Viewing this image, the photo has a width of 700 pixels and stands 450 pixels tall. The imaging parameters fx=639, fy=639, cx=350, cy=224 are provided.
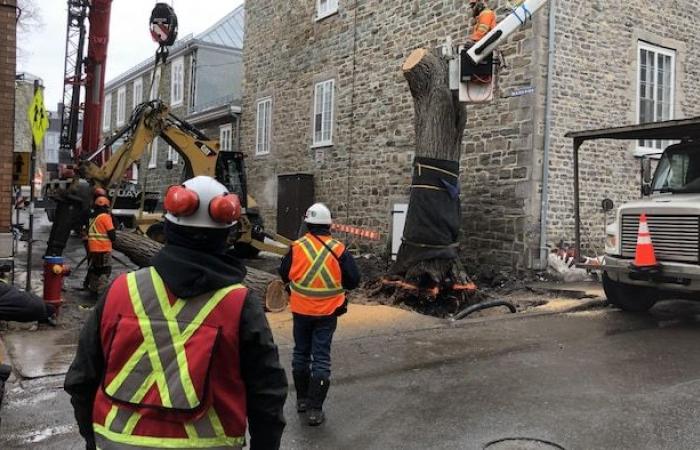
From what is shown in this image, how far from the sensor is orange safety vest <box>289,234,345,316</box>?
4758mm

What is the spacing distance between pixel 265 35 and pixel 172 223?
18.5 metres

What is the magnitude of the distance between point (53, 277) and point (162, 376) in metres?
6.20

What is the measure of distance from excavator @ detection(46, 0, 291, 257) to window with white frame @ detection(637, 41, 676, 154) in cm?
803

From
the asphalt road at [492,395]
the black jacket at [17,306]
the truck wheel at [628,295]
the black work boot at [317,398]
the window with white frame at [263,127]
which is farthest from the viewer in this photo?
the window with white frame at [263,127]

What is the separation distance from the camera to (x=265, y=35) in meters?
19.6

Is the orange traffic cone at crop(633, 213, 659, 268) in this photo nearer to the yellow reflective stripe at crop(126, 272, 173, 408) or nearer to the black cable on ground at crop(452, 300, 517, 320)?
the black cable on ground at crop(452, 300, 517, 320)

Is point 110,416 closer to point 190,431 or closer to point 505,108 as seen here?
point 190,431

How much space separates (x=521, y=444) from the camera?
4.29m

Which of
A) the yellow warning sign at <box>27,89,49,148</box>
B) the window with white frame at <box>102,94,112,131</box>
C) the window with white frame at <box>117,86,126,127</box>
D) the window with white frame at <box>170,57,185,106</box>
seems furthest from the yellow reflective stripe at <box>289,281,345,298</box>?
the window with white frame at <box>102,94,112,131</box>

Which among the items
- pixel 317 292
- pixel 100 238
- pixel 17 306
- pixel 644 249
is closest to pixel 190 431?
pixel 17 306

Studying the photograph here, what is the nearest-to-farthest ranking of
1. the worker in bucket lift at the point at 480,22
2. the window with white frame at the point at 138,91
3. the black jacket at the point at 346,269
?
the black jacket at the point at 346,269, the worker in bucket lift at the point at 480,22, the window with white frame at the point at 138,91

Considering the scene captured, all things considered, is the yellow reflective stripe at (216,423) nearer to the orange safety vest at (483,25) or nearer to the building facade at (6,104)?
the building facade at (6,104)

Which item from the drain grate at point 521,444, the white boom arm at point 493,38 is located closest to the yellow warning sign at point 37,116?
the white boom arm at point 493,38

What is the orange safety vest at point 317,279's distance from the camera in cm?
476
